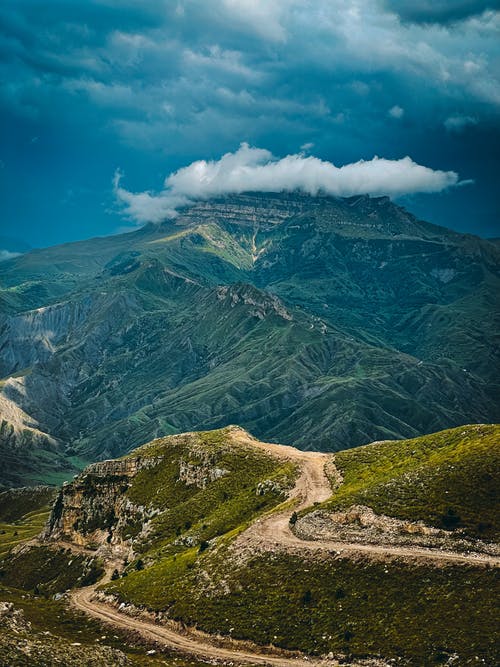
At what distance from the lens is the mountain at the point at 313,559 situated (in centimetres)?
7250

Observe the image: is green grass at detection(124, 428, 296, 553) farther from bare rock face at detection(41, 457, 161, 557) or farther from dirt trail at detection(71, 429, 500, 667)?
dirt trail at detection(71, 429, 500, 667)

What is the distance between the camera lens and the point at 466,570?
77000 millimetres

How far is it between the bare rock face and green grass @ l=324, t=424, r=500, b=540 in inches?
2472

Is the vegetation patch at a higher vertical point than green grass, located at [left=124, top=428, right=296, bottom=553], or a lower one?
lower

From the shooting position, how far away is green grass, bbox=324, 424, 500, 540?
8906 cm

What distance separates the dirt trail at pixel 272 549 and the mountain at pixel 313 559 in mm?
291

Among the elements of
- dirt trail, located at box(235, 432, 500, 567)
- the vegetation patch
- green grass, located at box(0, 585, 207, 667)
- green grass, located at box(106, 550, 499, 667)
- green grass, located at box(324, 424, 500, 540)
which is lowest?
the vegetation patch

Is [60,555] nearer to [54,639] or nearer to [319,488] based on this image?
[319,488]

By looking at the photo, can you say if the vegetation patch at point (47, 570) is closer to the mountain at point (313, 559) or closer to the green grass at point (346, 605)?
the mountain at point (313, 559)

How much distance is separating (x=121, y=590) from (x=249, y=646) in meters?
35.9

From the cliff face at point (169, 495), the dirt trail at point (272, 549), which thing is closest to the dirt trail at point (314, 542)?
the dirt trail at point (272, 549)

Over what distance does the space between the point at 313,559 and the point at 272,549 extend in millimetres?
7866

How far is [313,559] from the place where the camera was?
87.7 m

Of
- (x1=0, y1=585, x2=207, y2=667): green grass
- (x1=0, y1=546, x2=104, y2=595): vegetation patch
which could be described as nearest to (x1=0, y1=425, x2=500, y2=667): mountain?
(x1=0, y1=546, x2=104, y2=595): vegetation patch
